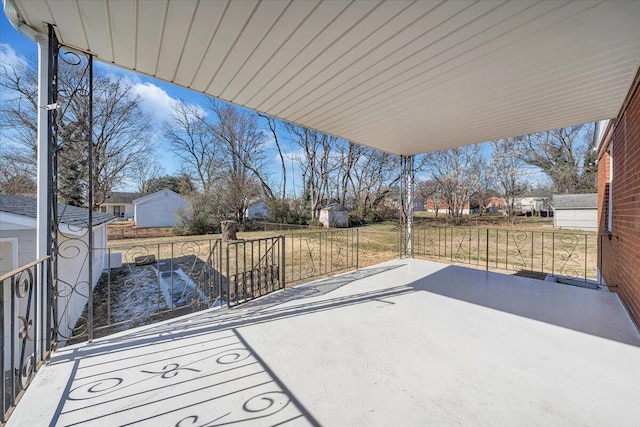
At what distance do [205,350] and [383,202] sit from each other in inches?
748

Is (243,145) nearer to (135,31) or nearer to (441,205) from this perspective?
(441,205)

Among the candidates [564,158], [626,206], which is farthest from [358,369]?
[564,158]

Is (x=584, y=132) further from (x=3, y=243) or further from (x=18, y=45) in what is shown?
(x=18, y=45)

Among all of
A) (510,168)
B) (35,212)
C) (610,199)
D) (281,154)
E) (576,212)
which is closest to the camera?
(35,212)

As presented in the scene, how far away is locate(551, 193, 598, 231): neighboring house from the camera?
40.4ft

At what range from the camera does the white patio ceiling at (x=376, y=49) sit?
156cm

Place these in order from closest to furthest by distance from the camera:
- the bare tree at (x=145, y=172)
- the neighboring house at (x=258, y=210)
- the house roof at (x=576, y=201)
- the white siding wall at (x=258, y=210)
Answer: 1. the house roof at (x=576, y=201)
2. the bare tree at (x=145, y=172)
3. the neighboring house at (x=258, y=210)
4. the white siding wall at (x=258, y=210)

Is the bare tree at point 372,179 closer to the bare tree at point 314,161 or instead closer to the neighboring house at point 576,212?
the bare tree at point 314,161

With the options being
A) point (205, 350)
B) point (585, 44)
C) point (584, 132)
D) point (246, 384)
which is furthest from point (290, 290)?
point (584, 132)

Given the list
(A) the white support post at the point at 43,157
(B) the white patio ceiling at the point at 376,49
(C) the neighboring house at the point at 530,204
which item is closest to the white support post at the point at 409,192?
(B) the white patio ceiling at the point at 376,49

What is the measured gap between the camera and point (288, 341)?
2234 millimetres

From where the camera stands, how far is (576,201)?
504 inches

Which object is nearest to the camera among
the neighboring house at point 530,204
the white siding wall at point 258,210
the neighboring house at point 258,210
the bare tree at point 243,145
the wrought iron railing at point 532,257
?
the wrought iron railing at point 532,257

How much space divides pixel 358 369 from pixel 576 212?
53.8 ft
